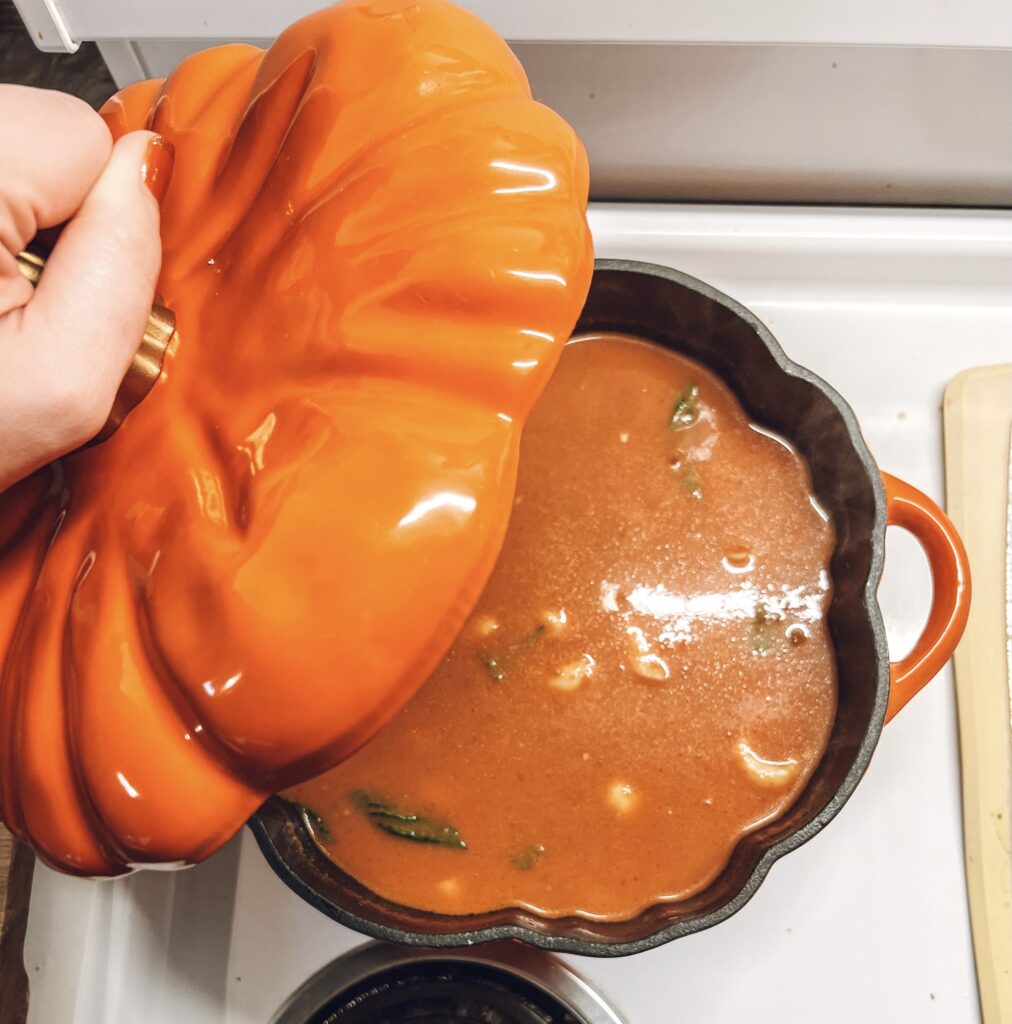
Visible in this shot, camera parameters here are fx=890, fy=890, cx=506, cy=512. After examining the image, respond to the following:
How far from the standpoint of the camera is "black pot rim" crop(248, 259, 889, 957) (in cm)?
75

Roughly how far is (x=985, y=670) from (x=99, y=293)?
944 mm

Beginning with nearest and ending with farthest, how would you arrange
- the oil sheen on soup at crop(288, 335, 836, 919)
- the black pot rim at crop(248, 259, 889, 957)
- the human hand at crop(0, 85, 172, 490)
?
the human hand at crop(0, 85, 172, 490), the black pot rim at crop(248, 259, 889, 957), the oil sheen on soup at crop(288, 335, 836, 919)

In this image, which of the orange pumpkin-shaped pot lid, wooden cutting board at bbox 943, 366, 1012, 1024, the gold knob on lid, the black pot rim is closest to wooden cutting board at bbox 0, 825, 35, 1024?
the black pot rim

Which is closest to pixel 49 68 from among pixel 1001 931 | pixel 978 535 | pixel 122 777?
pixel 122 777

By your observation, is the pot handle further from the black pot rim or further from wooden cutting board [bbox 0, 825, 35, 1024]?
wooden cutting board [bbox 0, 825, 35, 1024]

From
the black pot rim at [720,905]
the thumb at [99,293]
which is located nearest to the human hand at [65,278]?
the thumb at [99,293]

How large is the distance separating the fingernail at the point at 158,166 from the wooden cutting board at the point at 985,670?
0.88 metres

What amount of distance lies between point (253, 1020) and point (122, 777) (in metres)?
0.61

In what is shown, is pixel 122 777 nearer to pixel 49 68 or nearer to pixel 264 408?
pixel 264 408

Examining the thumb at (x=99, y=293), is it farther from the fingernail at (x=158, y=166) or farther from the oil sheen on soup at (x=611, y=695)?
the oil sheen on soup at (x=611, y=695)

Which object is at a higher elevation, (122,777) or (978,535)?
(122,777)

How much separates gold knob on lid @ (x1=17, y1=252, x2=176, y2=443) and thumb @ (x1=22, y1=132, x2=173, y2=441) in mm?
29

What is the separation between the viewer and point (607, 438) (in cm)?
98

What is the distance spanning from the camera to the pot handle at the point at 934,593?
836 mm
